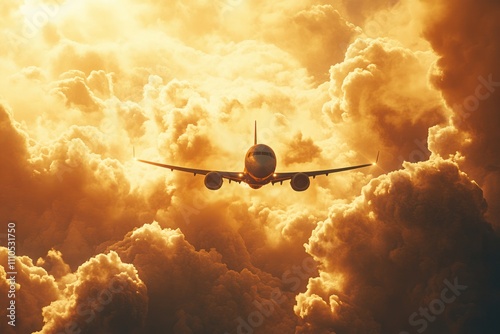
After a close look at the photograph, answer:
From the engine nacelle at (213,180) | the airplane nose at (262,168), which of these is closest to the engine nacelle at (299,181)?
the airplane nose at (262,168)

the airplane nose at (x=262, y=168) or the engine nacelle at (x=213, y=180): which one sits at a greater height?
the airplane nose at (x=262, y=168)

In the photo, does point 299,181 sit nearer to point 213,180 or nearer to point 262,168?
point 262,168

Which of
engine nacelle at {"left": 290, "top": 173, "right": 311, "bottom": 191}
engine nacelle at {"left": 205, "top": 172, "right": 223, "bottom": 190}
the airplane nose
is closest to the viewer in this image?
engine nacelle at {"left": 205, "top": 172, "right": 223, "bottom": 190}

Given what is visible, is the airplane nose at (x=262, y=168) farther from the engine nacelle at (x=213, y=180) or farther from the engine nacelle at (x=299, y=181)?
the engine nacelle at (x=213, y=180)

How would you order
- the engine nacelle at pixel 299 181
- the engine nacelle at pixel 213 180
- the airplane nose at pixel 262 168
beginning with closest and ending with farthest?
the engine nacelle at pixel 213 180
the airplane nose at pixel 262 168
the engine nacelle at pixel 299 181

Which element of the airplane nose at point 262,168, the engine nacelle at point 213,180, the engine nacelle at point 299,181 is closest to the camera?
the engine nacelle at point 213,180

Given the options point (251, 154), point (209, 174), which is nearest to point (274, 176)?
point (251, 154)

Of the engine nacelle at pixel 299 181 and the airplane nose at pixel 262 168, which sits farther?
the engine nacelle at pixel 299 181

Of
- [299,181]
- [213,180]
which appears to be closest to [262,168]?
[299,181]

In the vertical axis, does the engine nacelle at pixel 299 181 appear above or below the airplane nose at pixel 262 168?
below

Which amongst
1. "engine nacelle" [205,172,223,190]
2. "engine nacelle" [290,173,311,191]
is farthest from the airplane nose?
"engine nacelle" [205,172,223,190]

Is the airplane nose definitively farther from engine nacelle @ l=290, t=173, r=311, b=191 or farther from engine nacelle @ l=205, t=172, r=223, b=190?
engine nacelle @ l=205, t=172, r=223, b=190

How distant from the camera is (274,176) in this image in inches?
3216

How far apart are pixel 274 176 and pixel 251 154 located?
5469mm
